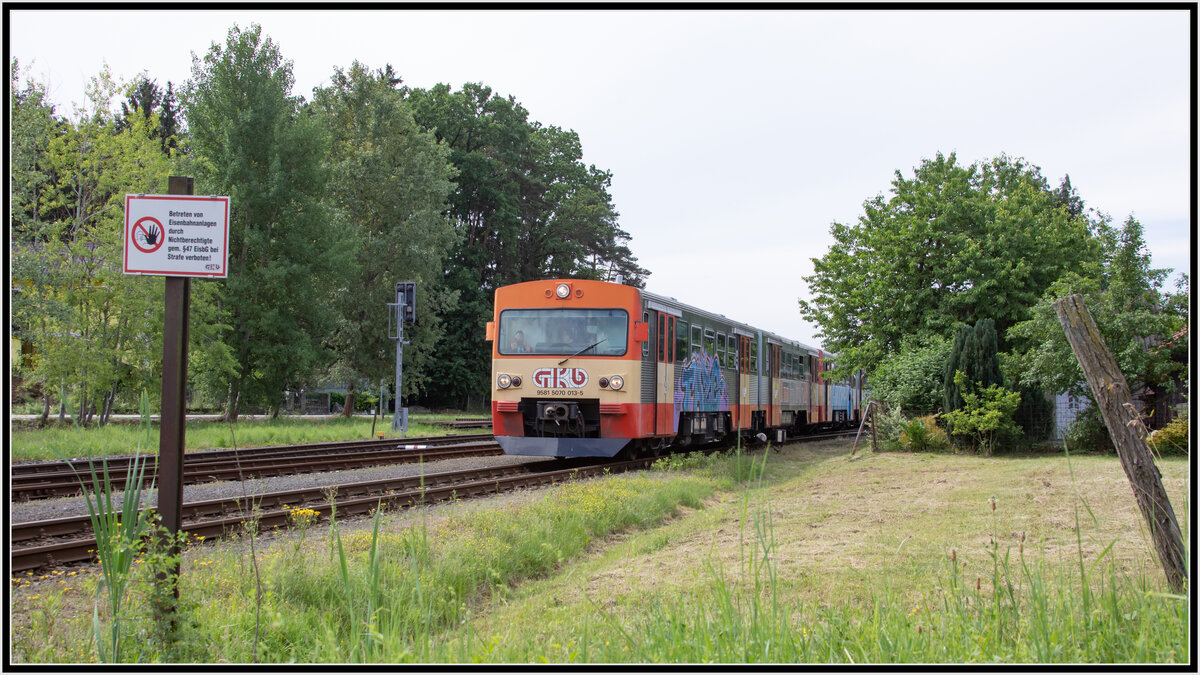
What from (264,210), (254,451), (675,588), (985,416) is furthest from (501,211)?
(675,588)

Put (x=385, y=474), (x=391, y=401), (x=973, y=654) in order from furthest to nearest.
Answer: (x=391, y=401) < (x=385, y=474) < (x=973, y=654)

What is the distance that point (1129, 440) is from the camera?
4590 mm

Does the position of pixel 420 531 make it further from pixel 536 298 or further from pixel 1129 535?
pixel 536 298

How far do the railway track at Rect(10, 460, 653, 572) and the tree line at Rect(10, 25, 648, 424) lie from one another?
1.39 m

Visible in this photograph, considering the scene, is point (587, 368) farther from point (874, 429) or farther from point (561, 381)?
point (874, 429)

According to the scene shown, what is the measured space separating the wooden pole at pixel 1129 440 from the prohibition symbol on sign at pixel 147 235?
4.86m

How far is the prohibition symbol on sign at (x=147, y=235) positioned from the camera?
14.0 feet

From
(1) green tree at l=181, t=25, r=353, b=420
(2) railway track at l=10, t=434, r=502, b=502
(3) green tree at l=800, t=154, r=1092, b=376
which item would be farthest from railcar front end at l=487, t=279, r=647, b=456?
(1) green tree at l=181, t=25, r=353, b=420

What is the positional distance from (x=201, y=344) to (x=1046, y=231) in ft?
81.0

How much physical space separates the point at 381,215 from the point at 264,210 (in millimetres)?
8321

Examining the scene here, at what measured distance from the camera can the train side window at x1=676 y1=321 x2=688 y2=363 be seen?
52.0 ft

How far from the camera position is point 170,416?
4.35 meters

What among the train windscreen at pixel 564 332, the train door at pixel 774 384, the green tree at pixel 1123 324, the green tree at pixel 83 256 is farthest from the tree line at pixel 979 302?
Result: the green tree at pixel 83 256

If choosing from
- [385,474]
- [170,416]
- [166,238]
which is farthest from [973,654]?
[385,474]
